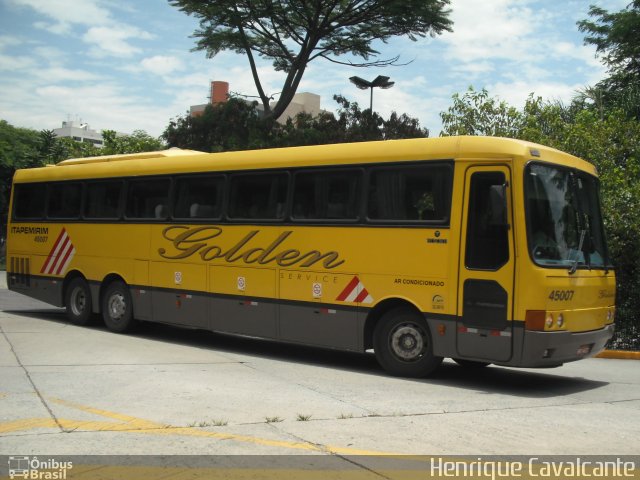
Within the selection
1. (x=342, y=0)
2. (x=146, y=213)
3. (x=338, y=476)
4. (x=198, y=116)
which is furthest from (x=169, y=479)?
(x=198, y=116)

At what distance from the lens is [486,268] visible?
9.02 metres

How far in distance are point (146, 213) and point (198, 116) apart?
17.0 metres

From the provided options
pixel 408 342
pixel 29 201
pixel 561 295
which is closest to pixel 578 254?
pixel 561 295

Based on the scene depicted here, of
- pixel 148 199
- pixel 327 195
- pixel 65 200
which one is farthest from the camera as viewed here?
pixel 65 200

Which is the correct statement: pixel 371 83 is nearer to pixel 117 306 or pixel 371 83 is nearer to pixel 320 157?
pixel 117 306

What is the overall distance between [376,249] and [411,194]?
900mm

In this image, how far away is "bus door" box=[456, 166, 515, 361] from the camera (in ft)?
Answer: 29.1

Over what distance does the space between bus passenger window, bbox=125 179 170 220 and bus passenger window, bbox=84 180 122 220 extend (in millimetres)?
362

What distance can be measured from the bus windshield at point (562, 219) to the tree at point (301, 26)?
743 inches

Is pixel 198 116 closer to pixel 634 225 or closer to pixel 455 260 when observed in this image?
pixel 634 225

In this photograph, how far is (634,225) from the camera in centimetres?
1412

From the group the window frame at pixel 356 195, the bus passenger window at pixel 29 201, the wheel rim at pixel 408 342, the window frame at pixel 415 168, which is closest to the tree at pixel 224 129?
the bus passenger window at pixel 29 201

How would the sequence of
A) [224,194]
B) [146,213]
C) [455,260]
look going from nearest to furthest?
[455,260], [224,194], [146,213]

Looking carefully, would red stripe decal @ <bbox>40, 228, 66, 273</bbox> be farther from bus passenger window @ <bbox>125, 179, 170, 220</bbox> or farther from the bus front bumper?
the bus front bumper
